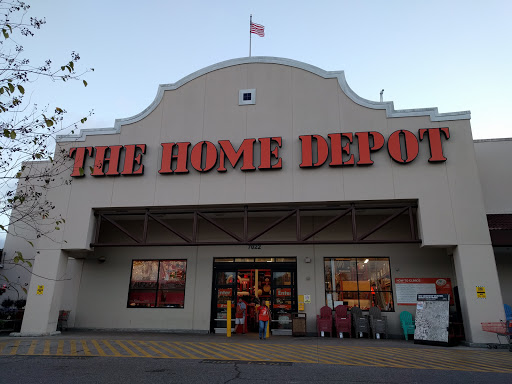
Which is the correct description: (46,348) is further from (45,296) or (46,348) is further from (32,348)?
(45,296)

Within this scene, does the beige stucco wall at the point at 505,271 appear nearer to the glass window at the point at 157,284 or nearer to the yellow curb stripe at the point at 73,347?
the glass window at the point at 157,284

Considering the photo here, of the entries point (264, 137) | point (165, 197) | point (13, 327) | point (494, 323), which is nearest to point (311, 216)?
point (264, 137)

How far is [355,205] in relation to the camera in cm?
1538

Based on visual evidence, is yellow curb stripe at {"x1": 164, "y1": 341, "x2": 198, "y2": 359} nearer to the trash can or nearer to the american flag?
the trash can

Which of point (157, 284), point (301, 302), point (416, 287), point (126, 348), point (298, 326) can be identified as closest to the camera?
point (126, 348)

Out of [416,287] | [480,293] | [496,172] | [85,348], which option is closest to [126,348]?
[85,348]

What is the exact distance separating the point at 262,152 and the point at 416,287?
29.5ft

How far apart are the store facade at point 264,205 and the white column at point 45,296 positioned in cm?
5

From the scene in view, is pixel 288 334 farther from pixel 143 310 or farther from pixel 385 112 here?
pixel 385 112

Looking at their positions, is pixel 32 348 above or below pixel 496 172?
below

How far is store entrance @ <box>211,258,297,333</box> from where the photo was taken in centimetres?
1723

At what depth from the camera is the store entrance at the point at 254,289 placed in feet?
56.5

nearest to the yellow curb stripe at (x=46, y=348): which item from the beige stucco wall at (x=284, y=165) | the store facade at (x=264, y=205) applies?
the store facade at (x=264, y=205)

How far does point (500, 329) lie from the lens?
12.8 meters
